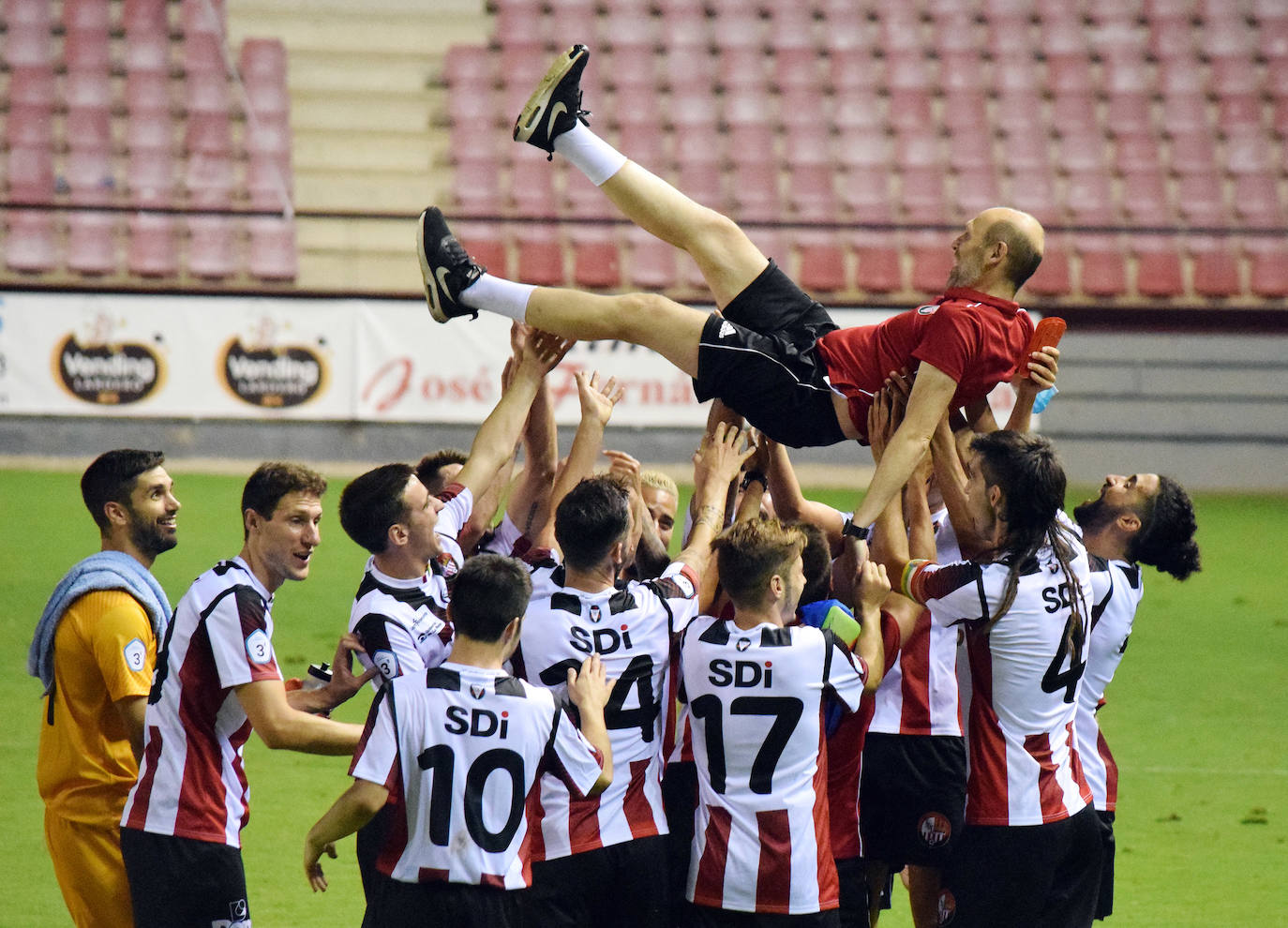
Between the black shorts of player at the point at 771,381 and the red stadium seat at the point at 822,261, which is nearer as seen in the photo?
the black shorts of player at the point at 771,381

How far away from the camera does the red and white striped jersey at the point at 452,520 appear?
474 centimetres

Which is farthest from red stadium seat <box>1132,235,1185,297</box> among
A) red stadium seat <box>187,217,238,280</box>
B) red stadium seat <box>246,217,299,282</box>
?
red stadium seat <box>187,217,238,280</box>

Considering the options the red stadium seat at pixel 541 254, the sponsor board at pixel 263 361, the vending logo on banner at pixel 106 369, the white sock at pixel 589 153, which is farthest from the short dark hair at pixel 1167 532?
the red stadium seat at pixel 541 254

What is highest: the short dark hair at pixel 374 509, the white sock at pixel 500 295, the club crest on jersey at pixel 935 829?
the white sock at pixel 500 295

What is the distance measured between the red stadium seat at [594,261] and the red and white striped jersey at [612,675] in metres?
11.2

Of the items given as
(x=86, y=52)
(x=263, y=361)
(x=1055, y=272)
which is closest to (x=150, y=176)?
(x=86, y=52)

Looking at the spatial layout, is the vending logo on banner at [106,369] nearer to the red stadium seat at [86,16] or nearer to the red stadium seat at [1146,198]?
the red stadium seat at [86,16]

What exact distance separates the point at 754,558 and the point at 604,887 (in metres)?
1.06

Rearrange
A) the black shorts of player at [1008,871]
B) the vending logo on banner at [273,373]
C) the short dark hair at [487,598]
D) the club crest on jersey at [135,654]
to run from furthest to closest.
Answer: the vending logo on banner at [273,373], the black shorts of player at [1008,871], the club crest on jersey at [135,654], the short dark hair at [487,598]

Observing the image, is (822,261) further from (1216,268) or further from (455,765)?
(455,765)

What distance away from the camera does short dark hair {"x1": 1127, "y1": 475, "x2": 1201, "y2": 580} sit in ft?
16.7

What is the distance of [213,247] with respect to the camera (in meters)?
15.0

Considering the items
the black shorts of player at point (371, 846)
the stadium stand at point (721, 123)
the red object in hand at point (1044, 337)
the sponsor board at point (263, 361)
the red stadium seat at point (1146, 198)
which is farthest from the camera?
the red stadium seat at point (1146, 198)

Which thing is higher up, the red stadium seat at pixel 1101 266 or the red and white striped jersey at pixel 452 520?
the red stadium seat at pixel 1101 266
